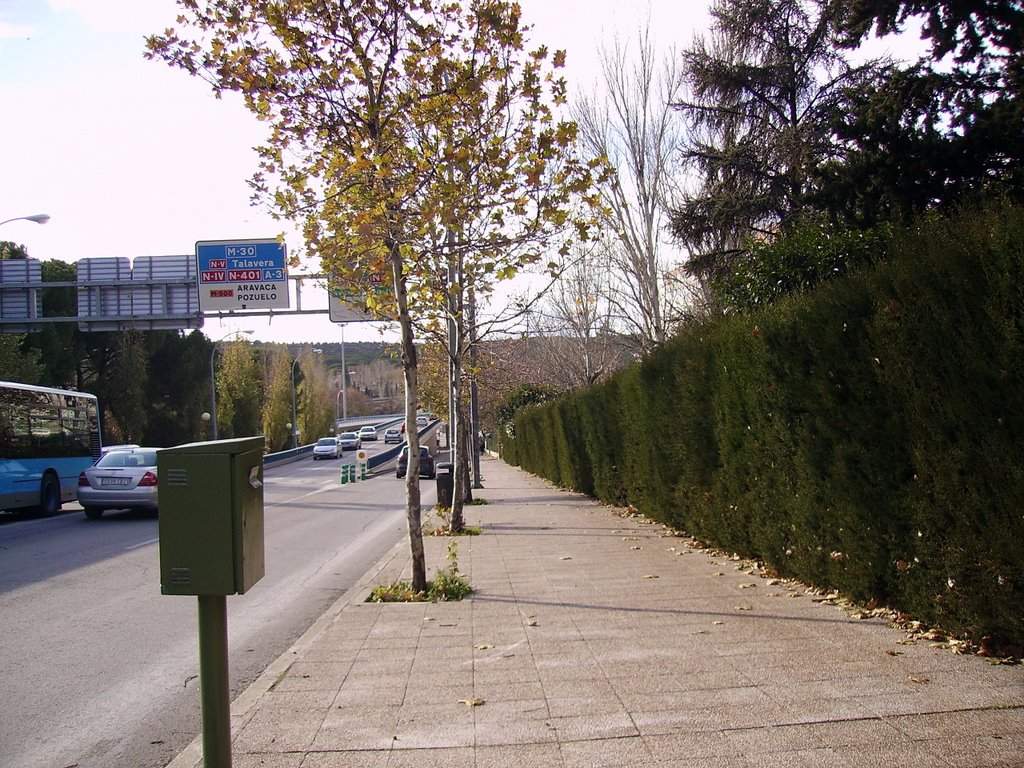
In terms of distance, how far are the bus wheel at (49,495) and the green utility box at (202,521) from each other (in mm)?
18389

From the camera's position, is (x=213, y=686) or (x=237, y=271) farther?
(x=237, y=271)

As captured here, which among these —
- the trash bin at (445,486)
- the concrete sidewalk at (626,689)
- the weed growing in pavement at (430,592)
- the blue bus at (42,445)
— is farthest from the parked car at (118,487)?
the concrete sidewalk at (626,689)

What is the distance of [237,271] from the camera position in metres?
23.8

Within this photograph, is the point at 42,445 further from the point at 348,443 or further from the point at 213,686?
the point at 348,443

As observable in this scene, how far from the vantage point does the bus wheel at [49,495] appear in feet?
64.2

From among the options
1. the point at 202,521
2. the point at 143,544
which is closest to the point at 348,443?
the point at 143,544

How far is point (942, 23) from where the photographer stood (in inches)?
591

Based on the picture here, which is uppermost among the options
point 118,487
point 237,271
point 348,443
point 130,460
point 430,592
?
point 237,271

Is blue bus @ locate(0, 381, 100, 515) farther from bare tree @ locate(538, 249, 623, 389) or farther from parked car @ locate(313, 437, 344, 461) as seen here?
parked car @ locate(313, 437, 344, 461)

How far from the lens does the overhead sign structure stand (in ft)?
77.6

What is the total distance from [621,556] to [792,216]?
35.4 feet

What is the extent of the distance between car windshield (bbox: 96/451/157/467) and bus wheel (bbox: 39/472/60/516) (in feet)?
7.32

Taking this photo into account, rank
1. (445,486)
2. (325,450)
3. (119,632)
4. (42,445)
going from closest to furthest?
(119,632) < (445,486) < (42,445) < (325,450)

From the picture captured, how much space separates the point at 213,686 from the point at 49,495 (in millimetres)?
18892
